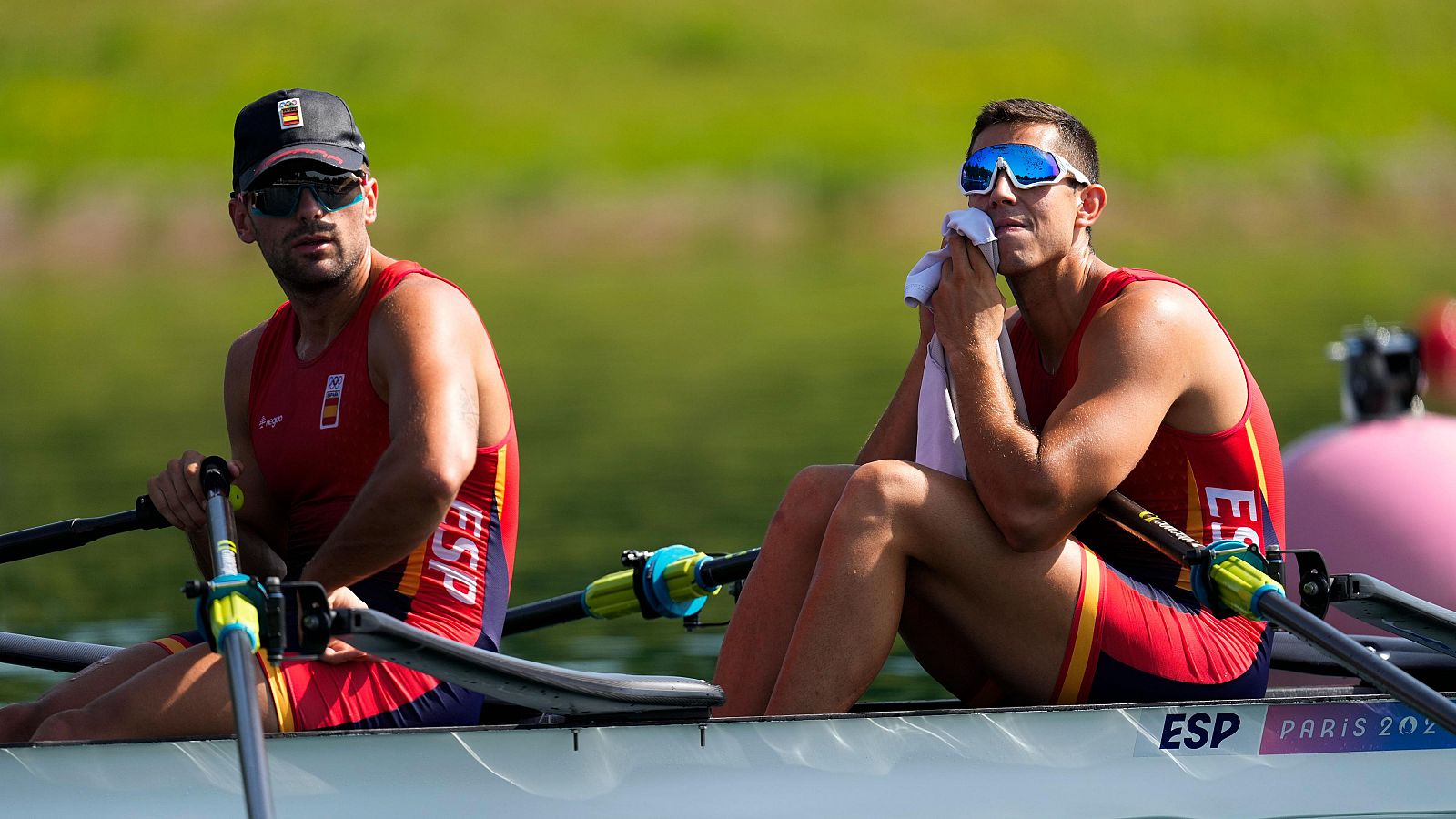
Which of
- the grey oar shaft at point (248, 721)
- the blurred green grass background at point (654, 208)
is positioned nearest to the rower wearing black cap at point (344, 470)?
the grey oar shaft at point (248, 721)

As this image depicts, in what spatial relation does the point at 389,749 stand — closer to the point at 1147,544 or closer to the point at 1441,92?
the point at 1147,544

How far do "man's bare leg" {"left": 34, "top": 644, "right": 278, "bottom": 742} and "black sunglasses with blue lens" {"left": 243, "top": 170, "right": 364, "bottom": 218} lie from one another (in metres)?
1.16

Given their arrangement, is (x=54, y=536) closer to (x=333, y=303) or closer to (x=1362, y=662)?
(x=333, y=303)

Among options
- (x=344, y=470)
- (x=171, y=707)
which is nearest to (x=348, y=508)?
(x=344, y=470)

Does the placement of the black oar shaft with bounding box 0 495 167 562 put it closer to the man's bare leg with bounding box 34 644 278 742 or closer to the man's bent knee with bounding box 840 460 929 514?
the man's bare leg with bounding box 34 644 278 742

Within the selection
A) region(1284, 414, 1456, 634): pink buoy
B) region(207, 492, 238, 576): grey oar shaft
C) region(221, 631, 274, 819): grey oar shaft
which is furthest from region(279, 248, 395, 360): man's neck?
region(1284, 414, 1456, 634): pink buoy

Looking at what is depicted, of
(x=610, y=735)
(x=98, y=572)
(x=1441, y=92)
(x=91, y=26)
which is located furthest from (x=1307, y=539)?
(x=91, y=26)

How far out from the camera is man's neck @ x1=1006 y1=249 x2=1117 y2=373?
5406 mm

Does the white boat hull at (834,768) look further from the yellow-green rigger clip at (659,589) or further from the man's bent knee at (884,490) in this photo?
the yellow-green rigger clip at (659,589)

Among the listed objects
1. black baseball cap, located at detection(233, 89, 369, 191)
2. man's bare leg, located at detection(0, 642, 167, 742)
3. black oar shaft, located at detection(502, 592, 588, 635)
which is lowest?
black oar shaft, located at detection(502, 592, 588, 635)

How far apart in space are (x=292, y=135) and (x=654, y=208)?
45310mm

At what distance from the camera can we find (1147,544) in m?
5.43

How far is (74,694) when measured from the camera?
16.7ft

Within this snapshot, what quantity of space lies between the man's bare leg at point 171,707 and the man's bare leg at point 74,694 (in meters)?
0.19
